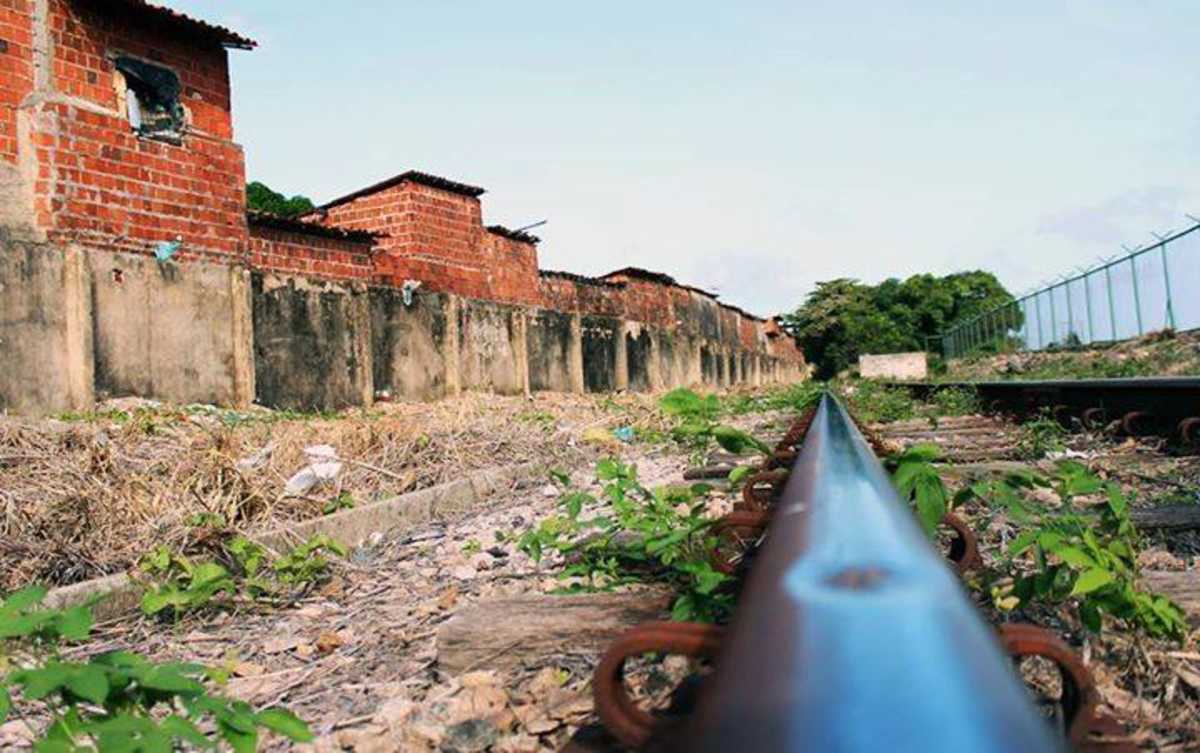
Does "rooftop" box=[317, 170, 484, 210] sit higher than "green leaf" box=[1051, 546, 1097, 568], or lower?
higher

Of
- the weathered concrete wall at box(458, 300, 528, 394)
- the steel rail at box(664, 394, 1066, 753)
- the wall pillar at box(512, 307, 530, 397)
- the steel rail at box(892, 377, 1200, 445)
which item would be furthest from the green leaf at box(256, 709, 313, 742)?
the wall pillar at box(512, 307, 530, 397)

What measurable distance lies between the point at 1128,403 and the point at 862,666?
21.5 ft

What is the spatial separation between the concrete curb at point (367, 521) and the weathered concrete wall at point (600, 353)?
12299mm

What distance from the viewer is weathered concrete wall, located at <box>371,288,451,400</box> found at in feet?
40.9

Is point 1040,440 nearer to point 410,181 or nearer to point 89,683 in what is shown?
point 89,683

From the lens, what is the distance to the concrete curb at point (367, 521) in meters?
2.94

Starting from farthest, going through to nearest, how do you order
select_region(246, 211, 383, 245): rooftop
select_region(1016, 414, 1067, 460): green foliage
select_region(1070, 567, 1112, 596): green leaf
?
1. select_region(246, 211, 383, 245): rooftop
2. select_region(1016, 414, 1067, 460): green foliage
3. select_region(1070, 567, 1112, 596): green leaf

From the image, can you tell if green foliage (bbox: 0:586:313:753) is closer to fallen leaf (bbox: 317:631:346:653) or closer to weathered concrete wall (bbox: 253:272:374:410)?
fallen leaf (bbox: 317:631:346:653)

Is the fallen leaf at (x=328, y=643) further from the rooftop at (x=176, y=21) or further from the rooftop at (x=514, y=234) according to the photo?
the rooftop at (x=514, y=234)

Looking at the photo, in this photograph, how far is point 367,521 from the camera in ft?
13.5

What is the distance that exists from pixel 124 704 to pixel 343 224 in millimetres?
13393

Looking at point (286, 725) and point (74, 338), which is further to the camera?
point (74, 338)

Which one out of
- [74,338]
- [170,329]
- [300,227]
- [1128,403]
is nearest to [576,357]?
[300,227]

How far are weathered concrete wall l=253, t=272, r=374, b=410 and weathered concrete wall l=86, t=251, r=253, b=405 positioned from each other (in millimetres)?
326
